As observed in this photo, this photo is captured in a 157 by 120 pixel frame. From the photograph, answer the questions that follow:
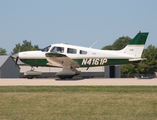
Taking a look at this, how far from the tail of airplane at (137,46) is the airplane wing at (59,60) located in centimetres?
471

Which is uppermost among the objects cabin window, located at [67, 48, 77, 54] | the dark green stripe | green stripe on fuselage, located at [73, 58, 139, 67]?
the dark green stripe

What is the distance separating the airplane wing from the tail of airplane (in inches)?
185

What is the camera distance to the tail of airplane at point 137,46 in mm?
18344

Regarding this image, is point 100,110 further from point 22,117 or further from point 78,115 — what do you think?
point 22,117

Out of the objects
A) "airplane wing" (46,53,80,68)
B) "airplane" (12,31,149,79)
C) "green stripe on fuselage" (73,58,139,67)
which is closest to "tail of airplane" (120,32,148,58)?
"airplane" (12,31,149,79)

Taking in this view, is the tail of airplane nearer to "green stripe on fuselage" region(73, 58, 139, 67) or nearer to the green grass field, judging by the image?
"green stripe on fuselage" region(73, 58, 139, 67)

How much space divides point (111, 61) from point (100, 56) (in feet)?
3.36

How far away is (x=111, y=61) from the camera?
18609 millimetres

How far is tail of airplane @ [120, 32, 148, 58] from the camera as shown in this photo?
18344mm

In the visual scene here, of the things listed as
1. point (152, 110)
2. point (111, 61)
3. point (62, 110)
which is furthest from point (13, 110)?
point (111, 61)

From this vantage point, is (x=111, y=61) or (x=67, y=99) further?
(x=111, y=61)

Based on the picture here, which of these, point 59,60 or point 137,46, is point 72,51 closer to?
point 59,60

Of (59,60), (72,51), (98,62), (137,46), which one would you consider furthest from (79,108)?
(137,46)

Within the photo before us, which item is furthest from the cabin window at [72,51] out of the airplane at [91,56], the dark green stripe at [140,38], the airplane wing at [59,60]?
the dark green stripe at [140,38]
